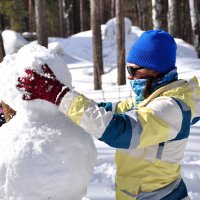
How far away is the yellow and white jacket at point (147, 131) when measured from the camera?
147cm

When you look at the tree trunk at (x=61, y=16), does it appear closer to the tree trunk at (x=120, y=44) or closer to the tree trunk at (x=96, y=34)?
the tree trunk at (x=120, y=44)

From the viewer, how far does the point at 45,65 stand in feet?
5.47

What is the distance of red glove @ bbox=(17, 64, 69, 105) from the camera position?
145cm

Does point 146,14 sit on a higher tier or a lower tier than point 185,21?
higher

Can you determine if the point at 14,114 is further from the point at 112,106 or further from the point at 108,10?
the point at 108,10

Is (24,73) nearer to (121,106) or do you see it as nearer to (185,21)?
(121,106)

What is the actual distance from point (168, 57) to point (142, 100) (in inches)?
9.7

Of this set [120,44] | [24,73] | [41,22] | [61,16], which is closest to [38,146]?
[24,73]

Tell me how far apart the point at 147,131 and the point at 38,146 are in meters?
0.49

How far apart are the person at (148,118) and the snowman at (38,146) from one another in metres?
0.13

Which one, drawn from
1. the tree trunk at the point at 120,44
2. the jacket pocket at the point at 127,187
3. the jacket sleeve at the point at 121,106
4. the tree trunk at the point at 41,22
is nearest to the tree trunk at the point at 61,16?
the tree trunk at the point at 41,22

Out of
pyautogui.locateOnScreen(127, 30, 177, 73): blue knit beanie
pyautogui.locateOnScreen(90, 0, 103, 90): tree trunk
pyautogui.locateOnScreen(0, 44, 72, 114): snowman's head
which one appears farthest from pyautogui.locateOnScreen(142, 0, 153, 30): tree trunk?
pyautogui.locateOnScreen(0, 44, 72, 114): snowman's head

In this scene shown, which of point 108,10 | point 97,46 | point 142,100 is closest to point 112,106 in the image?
point 142,100

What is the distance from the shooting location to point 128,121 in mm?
1540
